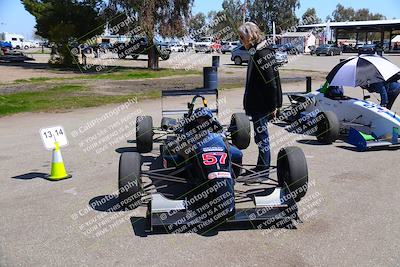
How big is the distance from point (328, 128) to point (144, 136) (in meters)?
3.51

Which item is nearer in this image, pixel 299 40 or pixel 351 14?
pixel 299 40

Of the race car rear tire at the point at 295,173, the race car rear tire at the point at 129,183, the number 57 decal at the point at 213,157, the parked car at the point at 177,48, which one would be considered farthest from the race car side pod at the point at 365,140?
the parked car at the point at 177,48

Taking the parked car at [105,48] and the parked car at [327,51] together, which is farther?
the parked car at [327,51]

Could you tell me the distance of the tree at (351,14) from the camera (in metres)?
134

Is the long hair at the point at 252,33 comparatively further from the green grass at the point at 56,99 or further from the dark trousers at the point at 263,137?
the green grass at the point at 56,99

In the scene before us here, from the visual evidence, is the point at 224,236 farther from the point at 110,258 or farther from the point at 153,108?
the point at 153,108

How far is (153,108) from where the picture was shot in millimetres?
14414

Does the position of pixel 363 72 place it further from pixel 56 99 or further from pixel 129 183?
pixel 56 99

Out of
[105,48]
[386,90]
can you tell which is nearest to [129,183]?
[386,90]

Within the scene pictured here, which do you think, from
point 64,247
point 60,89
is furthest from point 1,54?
point 64,247

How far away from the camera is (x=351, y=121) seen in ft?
29.4

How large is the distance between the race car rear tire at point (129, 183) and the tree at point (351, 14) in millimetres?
140962

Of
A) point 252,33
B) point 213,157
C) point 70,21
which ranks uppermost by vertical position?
point 70,21

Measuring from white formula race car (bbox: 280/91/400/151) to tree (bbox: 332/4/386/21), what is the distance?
135 meters
